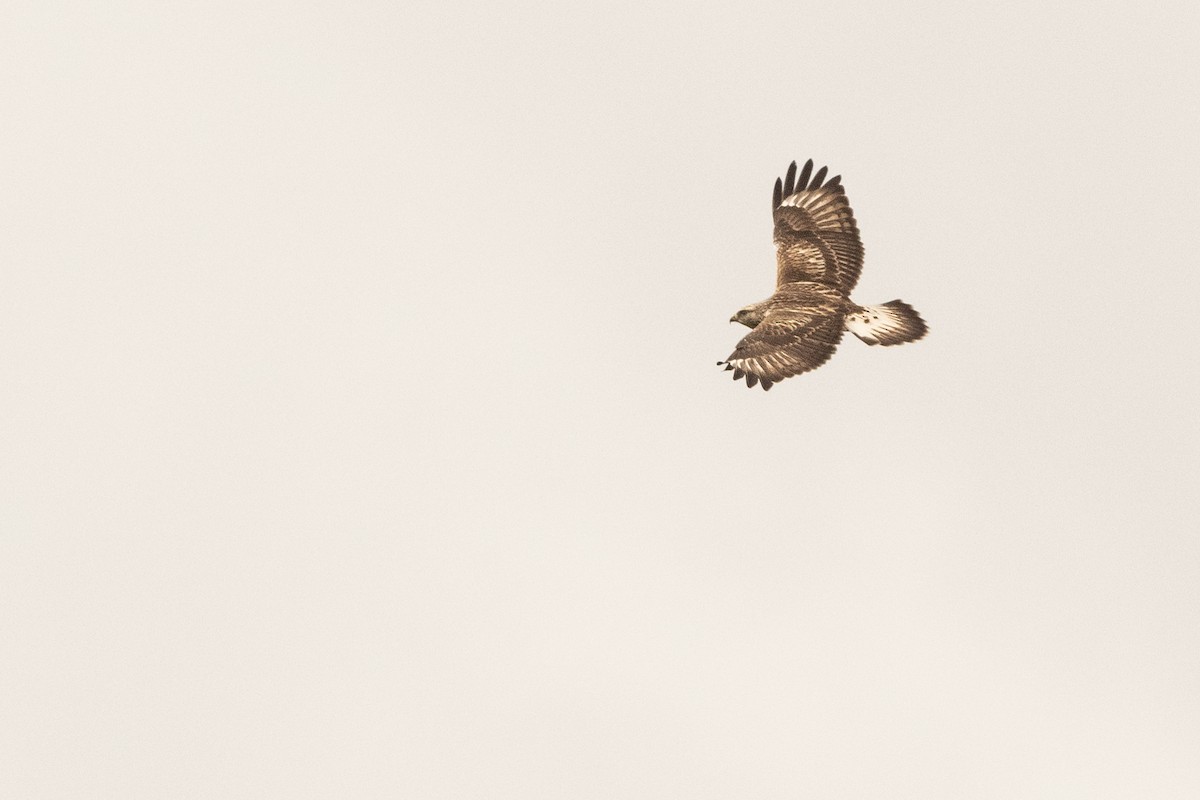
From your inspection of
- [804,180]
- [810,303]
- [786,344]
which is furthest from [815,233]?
[786,344]

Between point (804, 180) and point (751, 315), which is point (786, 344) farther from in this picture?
point (804, 180)

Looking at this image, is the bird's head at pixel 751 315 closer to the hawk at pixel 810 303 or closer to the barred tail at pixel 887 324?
the hawk at pixel 810 303

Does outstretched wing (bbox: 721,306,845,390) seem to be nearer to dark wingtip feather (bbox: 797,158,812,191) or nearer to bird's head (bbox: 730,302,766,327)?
bird's head (bbox: 730,302,766,327)

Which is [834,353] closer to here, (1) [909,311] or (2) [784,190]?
(1) [909,311]

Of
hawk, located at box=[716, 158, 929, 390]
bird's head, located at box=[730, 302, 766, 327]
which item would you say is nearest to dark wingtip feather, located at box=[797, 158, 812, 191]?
hawk, located at box=[716, 158, 929, 390]

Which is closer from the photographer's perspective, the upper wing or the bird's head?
the bird's head

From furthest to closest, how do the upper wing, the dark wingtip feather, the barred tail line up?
the dark wingtip feather < the upper wing < the barred tail
